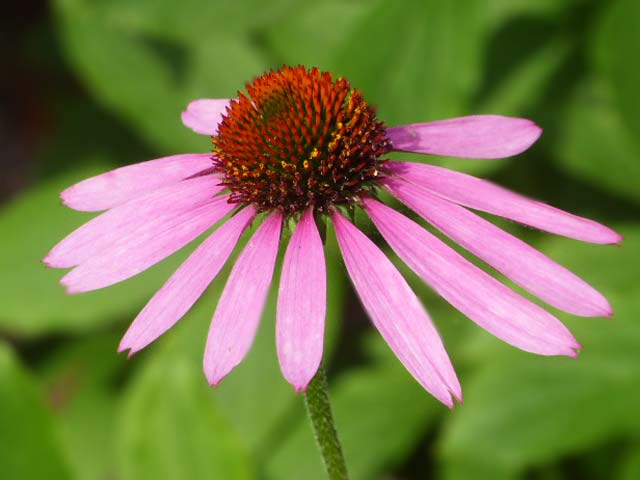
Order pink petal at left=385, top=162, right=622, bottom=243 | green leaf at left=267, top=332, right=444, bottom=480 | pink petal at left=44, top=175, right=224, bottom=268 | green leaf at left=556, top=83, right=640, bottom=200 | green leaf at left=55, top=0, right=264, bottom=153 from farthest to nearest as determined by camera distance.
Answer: green leaf at left=55, top=0, right=264, bottom=153 < green leaf at left=556, top=83, right=640, bottom=200 < green leaf at left=267, top=332, right=444, bottom=480 < pink petal at left=44, top=175, right=224, bottom=268 < pink petal at left=385, top=162, right=622, bottom=243

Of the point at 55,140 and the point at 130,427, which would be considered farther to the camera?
the point at 55,140

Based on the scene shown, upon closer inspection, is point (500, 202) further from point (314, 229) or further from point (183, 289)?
point (183, 289)

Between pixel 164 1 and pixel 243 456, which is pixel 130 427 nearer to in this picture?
pixel 243 456

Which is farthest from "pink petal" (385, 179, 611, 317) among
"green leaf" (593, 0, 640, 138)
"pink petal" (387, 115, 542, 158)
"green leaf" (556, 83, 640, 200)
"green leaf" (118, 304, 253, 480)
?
"green leaf" (556, 83, 640, 200)

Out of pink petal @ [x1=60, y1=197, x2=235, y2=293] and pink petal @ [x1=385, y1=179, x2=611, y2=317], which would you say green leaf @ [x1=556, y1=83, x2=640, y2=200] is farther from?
pink petal @ [x1=60, y1=197, x2=235, y2=293]

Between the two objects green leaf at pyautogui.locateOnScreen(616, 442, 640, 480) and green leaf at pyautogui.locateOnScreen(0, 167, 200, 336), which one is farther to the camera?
green leaf at pyautogui.locateOnScreen(0, 167, 200, 336)

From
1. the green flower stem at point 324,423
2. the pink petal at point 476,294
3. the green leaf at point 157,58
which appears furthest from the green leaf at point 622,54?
the green flower stem at point 324,423

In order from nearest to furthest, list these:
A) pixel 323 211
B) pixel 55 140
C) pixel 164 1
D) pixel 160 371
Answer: pixel 323 211 → pixel 160 371 → pixel 164 1 → pixel 55 140

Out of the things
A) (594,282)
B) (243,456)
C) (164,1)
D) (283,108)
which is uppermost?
(164,1)

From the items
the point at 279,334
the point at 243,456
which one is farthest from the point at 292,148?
the point at 243,456
